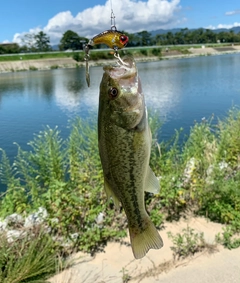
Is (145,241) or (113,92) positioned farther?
(145,241)

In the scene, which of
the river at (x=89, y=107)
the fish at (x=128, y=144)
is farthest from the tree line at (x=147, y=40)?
the fish at (x=128, y=144)

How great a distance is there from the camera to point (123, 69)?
5.83 feet

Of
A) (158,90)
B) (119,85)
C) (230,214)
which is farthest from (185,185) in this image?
(158,90)

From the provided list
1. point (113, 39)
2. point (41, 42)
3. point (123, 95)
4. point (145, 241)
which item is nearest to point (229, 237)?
point (145, 241)

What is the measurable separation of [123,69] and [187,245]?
149 inches

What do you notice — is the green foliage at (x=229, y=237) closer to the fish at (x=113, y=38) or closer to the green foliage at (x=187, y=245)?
the green foliage at (x=187, y=245)

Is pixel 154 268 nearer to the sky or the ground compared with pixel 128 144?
nearer to the ground

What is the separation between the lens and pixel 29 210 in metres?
5.31

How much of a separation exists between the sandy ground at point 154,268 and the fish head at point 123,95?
3286 mm

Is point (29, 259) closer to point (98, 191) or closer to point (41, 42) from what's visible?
point (98, 191)

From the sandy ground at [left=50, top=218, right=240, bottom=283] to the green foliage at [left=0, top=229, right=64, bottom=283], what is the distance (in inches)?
8.3

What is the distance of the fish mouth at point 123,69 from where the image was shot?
1748 millimetres

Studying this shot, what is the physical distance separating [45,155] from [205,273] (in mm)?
3318

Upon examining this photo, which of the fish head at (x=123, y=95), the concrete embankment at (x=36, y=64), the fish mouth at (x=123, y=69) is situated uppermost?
the fish mouth at (x=123, y=69)
